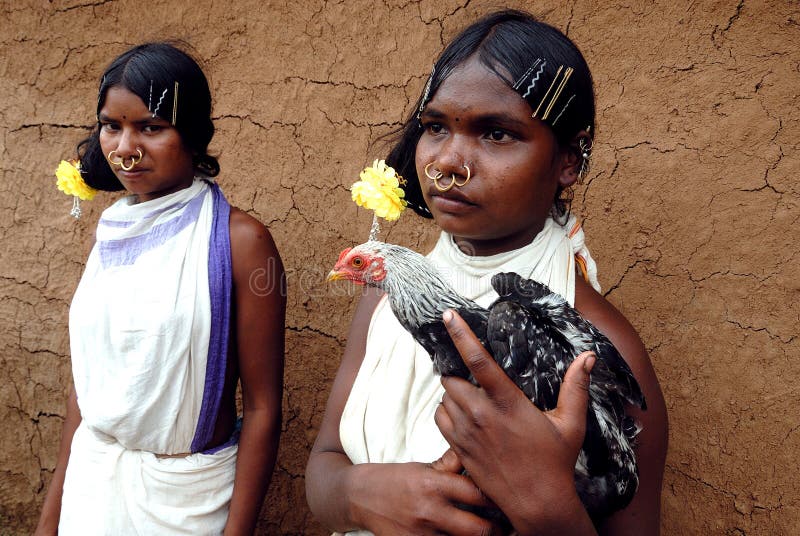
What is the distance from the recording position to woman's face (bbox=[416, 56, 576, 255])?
4.54 ft

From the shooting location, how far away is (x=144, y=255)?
85.9 inches

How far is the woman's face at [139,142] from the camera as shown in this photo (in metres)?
2.07

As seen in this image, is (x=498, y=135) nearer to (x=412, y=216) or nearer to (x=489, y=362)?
(x=489, y=362)

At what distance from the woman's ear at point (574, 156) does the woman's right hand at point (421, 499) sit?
695 mm

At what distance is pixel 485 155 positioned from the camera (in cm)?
139

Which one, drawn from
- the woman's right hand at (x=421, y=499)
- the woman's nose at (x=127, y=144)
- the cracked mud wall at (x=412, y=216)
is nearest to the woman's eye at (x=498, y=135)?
the woman's right hand at (x=421, y=499)

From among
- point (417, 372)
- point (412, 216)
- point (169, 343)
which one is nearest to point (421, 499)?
point (417, 372)

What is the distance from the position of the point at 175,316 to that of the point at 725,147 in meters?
1.96

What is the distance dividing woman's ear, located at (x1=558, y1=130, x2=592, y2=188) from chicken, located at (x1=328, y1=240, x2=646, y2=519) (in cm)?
32

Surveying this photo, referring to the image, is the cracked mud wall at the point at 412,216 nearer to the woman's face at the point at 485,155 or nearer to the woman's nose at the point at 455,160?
the woman's face at the point at 485,155

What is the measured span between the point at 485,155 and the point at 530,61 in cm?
23

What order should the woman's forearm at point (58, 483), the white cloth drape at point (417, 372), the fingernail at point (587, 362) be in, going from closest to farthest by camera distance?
the fingernail at point (587, 362) → the white cloth drape at point (417, 372) → the woman's forearm at point (58, 483)

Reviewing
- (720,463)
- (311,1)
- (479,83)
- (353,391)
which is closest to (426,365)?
(353,391)

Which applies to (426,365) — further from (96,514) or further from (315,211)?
(315,211)
